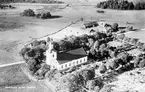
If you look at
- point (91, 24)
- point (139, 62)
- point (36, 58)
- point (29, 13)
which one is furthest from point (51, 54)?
point (29, 13)

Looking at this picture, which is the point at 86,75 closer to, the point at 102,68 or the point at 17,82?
the point at 102,68

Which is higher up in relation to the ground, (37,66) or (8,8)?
(8,8)

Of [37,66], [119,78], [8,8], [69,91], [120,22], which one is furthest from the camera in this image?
[8,8]

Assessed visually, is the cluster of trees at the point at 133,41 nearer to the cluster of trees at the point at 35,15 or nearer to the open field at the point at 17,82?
the open field at the point at 17,82

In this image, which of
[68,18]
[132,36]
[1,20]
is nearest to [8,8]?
[1,20]

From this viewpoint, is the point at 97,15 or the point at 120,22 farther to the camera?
the point at 97,15

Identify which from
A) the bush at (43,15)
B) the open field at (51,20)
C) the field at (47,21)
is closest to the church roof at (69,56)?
the field at (47,21)

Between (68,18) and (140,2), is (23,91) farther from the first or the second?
(140,2)
